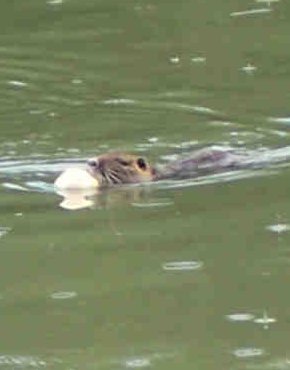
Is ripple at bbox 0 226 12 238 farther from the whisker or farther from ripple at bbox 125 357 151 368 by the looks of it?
ripple at bbox 125 357 151 368

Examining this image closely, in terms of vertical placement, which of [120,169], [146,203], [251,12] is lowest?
[146,203]

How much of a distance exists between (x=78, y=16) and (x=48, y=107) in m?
4.91

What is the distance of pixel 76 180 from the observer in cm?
1122

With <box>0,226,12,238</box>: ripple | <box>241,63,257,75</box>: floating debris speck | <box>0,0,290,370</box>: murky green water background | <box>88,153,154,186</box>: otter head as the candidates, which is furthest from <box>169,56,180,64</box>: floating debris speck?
<box>0,226,12,238</box>: ripple

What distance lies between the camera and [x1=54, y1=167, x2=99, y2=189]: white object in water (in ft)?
36.7

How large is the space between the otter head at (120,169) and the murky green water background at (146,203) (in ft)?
0.53

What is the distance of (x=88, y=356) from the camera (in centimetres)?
755

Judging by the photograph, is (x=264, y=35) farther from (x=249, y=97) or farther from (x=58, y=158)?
(x=58, y=158)

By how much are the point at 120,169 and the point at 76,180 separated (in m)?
0.31

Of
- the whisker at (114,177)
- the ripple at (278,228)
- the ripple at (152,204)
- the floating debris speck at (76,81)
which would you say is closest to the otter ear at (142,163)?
the whisker at (114,177)

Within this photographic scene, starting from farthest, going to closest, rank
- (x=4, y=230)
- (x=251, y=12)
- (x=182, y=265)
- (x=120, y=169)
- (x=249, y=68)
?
(x=251, y=12) → (x=249, y=68) → (x=120, y=169) → (x=4, y=230) → (x=182, y=265)

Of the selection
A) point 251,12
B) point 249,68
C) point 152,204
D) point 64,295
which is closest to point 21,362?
point 64,295

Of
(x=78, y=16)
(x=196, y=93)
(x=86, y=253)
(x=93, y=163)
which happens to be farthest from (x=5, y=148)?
(x=78, y=16)

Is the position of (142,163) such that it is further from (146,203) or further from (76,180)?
(146,203)
